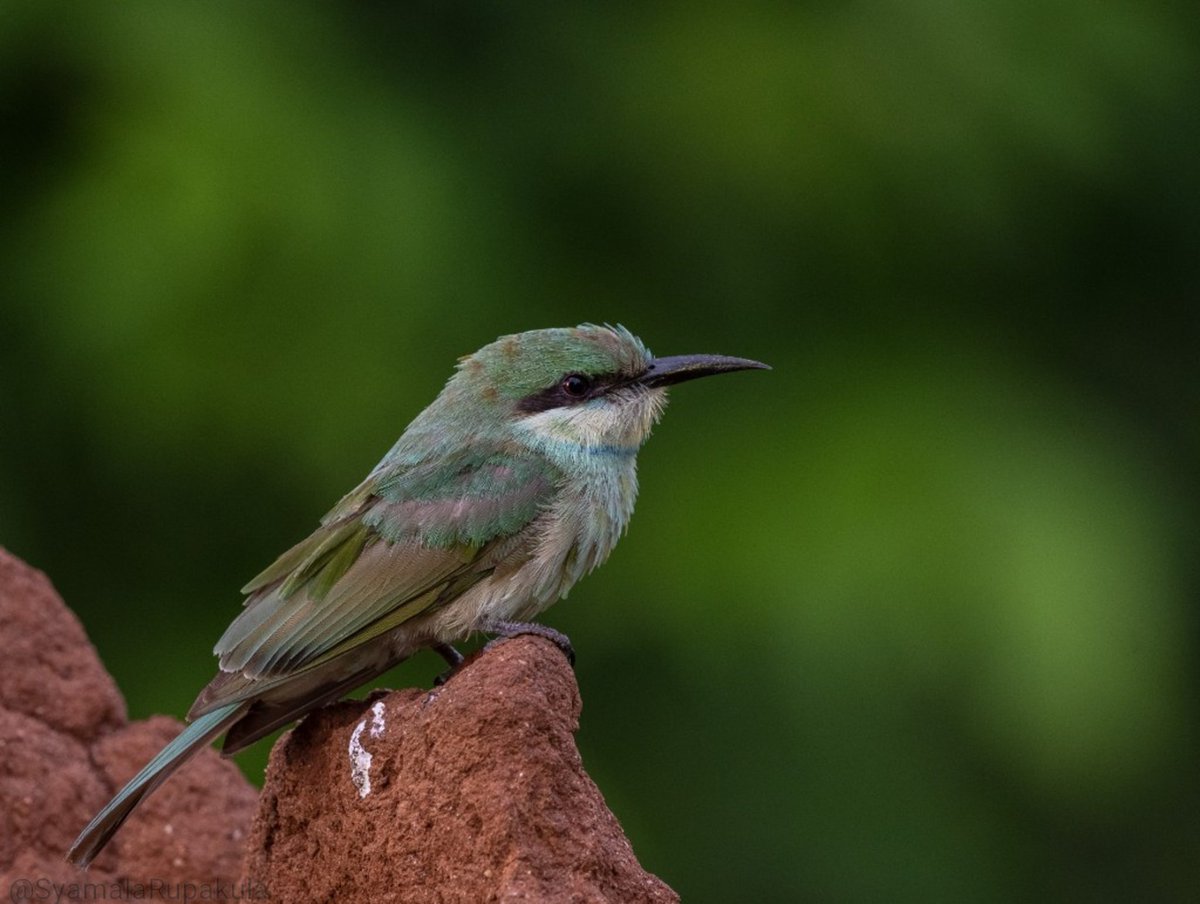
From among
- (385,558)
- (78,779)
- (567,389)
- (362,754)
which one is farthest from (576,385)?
(78,779)

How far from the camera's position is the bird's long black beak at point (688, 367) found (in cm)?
527

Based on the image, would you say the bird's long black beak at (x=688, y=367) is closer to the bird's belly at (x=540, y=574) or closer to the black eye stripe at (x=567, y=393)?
the black eye stripe at (x=567, y=393)

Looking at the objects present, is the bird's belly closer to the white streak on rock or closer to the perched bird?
the perched bird

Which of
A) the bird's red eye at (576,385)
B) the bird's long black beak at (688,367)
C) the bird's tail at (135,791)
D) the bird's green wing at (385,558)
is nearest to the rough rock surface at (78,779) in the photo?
the bird's tail at (135,791)

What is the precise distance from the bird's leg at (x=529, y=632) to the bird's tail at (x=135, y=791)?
616 millimetres

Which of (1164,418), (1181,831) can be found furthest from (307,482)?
(1181,831)

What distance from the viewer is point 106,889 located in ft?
15.1

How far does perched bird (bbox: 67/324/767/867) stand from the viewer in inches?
178

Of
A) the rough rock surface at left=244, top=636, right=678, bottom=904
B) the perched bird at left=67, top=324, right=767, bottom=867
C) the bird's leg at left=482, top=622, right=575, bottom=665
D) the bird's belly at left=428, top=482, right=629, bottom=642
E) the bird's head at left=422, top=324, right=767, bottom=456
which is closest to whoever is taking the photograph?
the rough rock surface at left=244, top=636, right=678, bottom=904

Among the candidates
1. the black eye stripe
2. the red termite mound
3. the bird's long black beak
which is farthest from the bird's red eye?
the red termite mound

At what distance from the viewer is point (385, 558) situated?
15.4 ft

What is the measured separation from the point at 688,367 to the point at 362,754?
5.06 ft

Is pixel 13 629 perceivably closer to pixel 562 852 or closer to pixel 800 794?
pixel 562 852

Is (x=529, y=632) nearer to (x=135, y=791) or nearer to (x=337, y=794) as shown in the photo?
(x=337, y=794)
